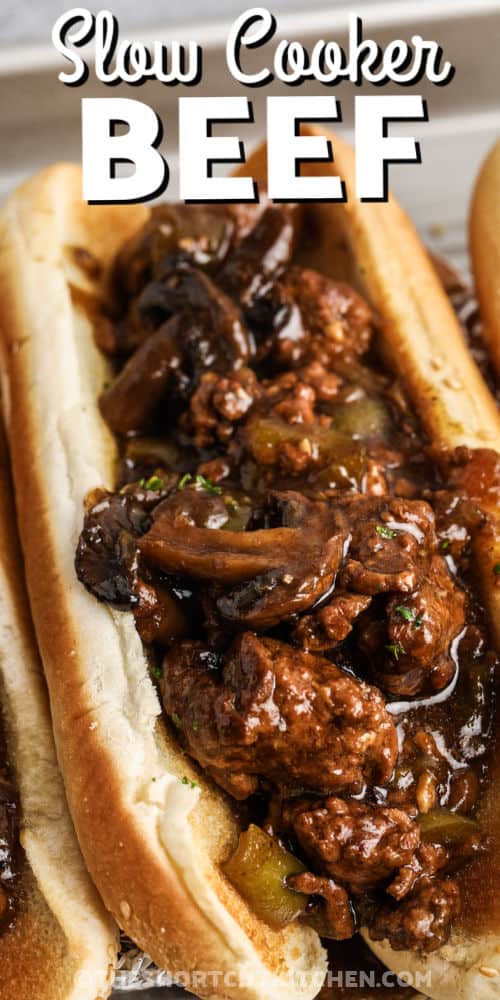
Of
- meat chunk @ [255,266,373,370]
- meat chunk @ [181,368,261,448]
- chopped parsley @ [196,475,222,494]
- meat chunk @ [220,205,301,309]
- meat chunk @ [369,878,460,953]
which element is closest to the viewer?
meat chunk @ [369,878,460,953]

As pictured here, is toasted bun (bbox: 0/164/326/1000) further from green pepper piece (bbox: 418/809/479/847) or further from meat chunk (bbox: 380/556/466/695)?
meat chunk (bbox: 380/556/466/695)

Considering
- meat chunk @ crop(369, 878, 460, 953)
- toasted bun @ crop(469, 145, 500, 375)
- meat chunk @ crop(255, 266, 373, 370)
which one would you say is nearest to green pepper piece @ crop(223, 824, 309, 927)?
meat chunk @ crop(369, 878, 460, 953)

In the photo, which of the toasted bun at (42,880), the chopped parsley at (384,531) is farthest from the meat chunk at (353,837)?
the chopped parsley at (384,531)

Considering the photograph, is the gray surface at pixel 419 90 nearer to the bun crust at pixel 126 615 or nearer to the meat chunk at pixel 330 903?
the bun crust at pixel 126 615

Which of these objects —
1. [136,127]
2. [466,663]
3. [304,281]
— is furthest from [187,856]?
[136,127]

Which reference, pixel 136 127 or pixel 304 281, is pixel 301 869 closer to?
pixel 304 281

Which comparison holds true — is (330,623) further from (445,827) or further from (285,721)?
(445,827)
